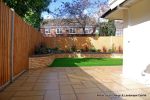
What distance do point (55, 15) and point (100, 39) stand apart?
9230mm

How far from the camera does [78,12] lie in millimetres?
27828

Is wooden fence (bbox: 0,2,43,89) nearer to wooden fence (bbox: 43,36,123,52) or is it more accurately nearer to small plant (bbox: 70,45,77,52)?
small plant (bbox: 70,45,77,52)

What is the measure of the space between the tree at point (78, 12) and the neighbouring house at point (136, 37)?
18.3 metres

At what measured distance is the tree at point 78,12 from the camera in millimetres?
27484

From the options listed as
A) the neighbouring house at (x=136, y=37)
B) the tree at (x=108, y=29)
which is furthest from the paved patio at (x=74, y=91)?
the tree at (x=108, y=29)

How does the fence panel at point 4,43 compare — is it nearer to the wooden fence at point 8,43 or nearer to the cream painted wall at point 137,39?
the wooden fence at point 8,43

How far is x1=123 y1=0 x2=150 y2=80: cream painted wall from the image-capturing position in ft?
24.7

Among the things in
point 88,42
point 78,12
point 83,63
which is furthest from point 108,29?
point 83,63

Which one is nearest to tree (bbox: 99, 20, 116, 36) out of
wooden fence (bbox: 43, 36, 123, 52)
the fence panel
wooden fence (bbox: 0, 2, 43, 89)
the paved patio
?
wooden fence (bbox: 43, 36, 123, 52)

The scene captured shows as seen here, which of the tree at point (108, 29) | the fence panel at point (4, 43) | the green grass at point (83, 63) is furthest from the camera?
the tree at point (108, 29)

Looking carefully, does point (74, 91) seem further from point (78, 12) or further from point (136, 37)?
point (78, 12)

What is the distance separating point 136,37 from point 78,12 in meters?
19.9

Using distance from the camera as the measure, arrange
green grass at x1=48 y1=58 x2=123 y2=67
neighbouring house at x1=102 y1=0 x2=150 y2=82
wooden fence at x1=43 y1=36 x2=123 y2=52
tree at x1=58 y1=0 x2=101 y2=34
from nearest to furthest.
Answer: neighbouring house at x1=102 y1=0 x2=150 y2=82 < green grass at x1=48 y1=58 x2=123 y2=67 < wooden fence at x1=43 y1=36 x2=123 y2=52 < tree at x1=58 y1=0 x2=101 y2=34

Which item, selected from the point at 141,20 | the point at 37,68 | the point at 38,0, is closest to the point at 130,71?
the point at 141,20
